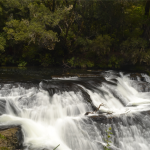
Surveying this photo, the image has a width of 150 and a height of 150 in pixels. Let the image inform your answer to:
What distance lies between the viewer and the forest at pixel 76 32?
13.2 metres

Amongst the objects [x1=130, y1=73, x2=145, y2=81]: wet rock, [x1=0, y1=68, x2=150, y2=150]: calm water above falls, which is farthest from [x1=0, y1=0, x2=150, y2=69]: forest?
[x1=0, y1=68, x2=150, y2=150]: calm water above falls

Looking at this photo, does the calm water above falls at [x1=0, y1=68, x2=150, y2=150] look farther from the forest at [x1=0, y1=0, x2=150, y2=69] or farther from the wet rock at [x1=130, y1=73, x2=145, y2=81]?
the forest at [x1=0, y1=0, x2=150, y2=69]

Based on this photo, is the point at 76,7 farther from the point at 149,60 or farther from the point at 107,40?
the point at 149,60

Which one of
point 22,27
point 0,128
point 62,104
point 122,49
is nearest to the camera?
point 0,128

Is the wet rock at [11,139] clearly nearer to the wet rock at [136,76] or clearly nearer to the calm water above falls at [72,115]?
the calm water above falls at [72,115]

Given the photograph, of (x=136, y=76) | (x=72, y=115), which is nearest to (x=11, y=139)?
(x=72, y=115)

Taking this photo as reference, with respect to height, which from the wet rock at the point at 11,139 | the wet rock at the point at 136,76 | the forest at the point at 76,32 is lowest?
the wet rock at the point at 11,139

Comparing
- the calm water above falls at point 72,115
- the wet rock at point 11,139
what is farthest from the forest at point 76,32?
the wet rock at point 11,139

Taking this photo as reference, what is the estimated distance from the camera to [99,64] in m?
16.2

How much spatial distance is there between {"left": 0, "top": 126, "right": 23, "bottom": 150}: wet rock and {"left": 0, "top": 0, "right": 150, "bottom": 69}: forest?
9.04 m

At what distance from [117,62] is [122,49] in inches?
53.6

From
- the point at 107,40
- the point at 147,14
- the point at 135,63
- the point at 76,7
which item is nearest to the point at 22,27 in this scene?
the point at 76,7

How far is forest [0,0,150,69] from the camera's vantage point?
43.3ft

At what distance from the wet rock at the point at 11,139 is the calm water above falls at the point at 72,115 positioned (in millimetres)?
290
